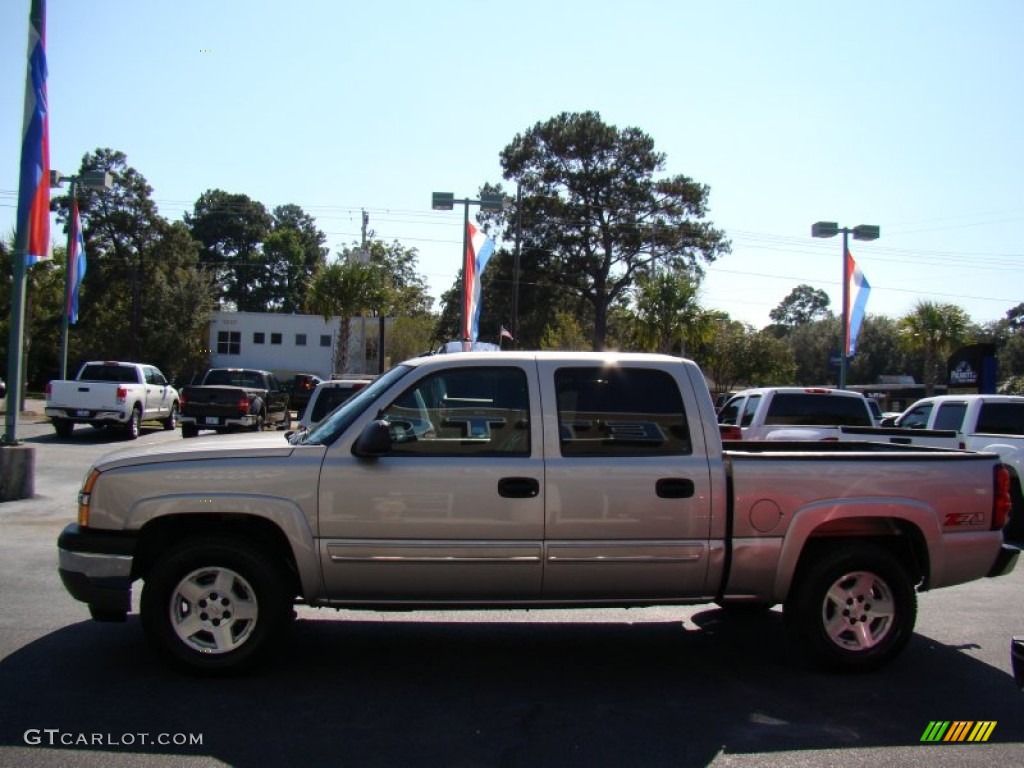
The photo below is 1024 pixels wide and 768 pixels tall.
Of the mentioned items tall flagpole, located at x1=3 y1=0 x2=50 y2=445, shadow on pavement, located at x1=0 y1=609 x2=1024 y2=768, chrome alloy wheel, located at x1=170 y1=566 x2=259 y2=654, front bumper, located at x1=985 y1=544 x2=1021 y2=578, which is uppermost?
tall flagpole, located at x1=3 y1=0 x2=50 y2=445

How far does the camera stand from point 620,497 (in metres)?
5.14

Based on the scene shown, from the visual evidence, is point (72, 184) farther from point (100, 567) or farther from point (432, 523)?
point (432, 523)

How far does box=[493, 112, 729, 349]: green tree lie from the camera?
2003 inches

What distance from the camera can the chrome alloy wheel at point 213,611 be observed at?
507cm

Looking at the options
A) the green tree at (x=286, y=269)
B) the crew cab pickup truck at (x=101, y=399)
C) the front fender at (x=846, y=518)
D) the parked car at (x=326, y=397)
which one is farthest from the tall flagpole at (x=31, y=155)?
the green tree at (x=286, y=269)

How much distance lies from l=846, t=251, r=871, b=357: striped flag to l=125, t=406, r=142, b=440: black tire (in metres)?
20.1

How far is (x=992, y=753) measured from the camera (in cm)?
436

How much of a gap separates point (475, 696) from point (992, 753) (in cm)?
267

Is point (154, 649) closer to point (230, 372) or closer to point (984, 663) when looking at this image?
point (984, 663)

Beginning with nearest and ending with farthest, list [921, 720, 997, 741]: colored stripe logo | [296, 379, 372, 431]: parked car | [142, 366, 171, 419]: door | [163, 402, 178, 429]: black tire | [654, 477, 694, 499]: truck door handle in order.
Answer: [921, 720, 997, 741]: colored stripe logo, [654, 477, 694, 499]: truck door handle, [296, 379, 372, 431]: parked car, [142, 366, 171, 419]: door, [163, 402, 178, 429]: black tire

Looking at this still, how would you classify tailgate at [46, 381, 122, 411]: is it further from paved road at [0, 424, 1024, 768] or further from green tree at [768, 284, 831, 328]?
green tree at [768, 284, 831, 328]

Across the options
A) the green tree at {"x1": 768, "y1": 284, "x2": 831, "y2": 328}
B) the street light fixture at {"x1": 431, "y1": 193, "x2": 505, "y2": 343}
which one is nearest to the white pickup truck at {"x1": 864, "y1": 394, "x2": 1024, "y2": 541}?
the street light fixture at {"x1": 431, "y1": 193, "x2": 505, "y2": 343}

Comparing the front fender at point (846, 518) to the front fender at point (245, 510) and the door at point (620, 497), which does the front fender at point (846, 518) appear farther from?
the front fender at point (245, 510)

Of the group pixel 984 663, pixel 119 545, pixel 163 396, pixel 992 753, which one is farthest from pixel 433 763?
pixel 163 396
